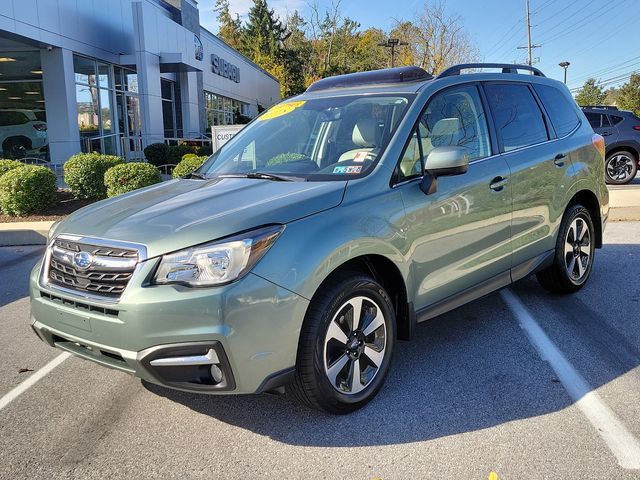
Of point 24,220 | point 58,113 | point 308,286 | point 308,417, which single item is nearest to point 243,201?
point 308,286

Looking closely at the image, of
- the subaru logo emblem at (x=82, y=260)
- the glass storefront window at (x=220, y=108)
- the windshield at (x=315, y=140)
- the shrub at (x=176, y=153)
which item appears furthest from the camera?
the glass storefront window at (x=220, y=108)

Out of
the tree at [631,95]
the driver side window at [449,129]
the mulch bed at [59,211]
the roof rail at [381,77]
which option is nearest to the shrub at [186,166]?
the mulch bed at [59,211]

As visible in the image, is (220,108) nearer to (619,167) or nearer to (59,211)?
(59,211)

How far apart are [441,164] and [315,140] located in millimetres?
961

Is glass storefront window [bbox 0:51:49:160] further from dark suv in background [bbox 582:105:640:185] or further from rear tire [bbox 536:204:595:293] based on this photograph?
rear tire [bbox 536:204:595:293]

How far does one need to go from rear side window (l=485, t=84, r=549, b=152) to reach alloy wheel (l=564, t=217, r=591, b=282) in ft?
3.04

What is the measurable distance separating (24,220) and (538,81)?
A: 883 centimetres

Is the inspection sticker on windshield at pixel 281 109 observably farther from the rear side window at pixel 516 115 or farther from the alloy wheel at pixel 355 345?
the alloy wheel at pixel 355 345

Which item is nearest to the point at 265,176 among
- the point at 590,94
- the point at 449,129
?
the point at 449,129

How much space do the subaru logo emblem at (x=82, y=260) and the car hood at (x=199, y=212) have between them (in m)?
0.11

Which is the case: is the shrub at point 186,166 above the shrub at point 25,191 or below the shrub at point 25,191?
above

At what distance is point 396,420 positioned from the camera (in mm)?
3162

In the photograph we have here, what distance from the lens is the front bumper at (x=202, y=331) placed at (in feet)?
8.59

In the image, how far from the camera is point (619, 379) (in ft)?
11.8
